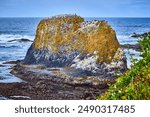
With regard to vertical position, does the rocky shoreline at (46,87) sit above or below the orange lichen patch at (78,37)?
below

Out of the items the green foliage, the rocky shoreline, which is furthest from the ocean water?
the green foliage

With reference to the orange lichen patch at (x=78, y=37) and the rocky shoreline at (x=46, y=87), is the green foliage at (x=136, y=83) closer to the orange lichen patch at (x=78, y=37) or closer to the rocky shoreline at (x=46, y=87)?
the rocky shoreline at (x=46, y=87)

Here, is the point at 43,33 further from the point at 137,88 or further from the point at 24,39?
the point at 137,88

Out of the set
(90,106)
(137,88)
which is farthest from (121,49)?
(137,88)

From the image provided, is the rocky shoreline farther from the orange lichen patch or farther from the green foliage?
the green foliage

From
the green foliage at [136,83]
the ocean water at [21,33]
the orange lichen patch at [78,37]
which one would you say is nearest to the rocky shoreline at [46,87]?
the ocean water at [21,33]

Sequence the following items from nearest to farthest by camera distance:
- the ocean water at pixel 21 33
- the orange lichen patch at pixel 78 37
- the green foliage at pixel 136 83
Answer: the green foliage at pixel 136 83, the ocean water at pixel 21 33, the orange lichen patch at pixel 78 37

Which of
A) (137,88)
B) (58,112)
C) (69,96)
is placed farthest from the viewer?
(69,96)

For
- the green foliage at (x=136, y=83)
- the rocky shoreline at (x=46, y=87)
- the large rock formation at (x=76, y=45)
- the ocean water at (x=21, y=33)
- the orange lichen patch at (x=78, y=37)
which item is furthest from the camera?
the orange lichen patch at (x=78, y=37)
